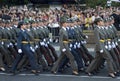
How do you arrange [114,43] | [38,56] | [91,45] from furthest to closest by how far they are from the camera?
[91,45]
[38,56]
[114,43]

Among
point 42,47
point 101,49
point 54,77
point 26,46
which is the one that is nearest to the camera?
point 101,49

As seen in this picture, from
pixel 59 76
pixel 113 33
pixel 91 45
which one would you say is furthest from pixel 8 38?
pixel 91 45

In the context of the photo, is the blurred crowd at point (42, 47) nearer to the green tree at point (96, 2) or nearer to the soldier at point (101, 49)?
the soldier at point (101, 49)

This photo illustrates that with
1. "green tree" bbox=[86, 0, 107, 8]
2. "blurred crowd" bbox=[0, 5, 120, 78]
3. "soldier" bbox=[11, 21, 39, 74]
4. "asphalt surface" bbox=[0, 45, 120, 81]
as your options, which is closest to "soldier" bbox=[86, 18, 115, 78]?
"blurred crowd" bbox=[0, 5, 120, 78]

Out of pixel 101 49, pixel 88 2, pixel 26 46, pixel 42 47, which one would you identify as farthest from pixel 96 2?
pixel 101 49

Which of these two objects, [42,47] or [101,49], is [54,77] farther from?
[101,49]

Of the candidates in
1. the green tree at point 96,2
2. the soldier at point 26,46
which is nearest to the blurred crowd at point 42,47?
the soldier at point 26,46

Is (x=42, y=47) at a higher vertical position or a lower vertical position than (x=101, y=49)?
lower

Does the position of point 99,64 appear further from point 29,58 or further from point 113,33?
point 29,58

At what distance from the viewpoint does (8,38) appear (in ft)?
51.2

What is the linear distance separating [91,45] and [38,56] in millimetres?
5968

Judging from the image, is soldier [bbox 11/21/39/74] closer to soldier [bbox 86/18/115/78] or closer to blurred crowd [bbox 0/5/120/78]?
blurred crowd [bbox 0/5/120/78]

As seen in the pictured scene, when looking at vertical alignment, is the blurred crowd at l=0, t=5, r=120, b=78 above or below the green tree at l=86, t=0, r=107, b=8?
above

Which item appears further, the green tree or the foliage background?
the green tree
